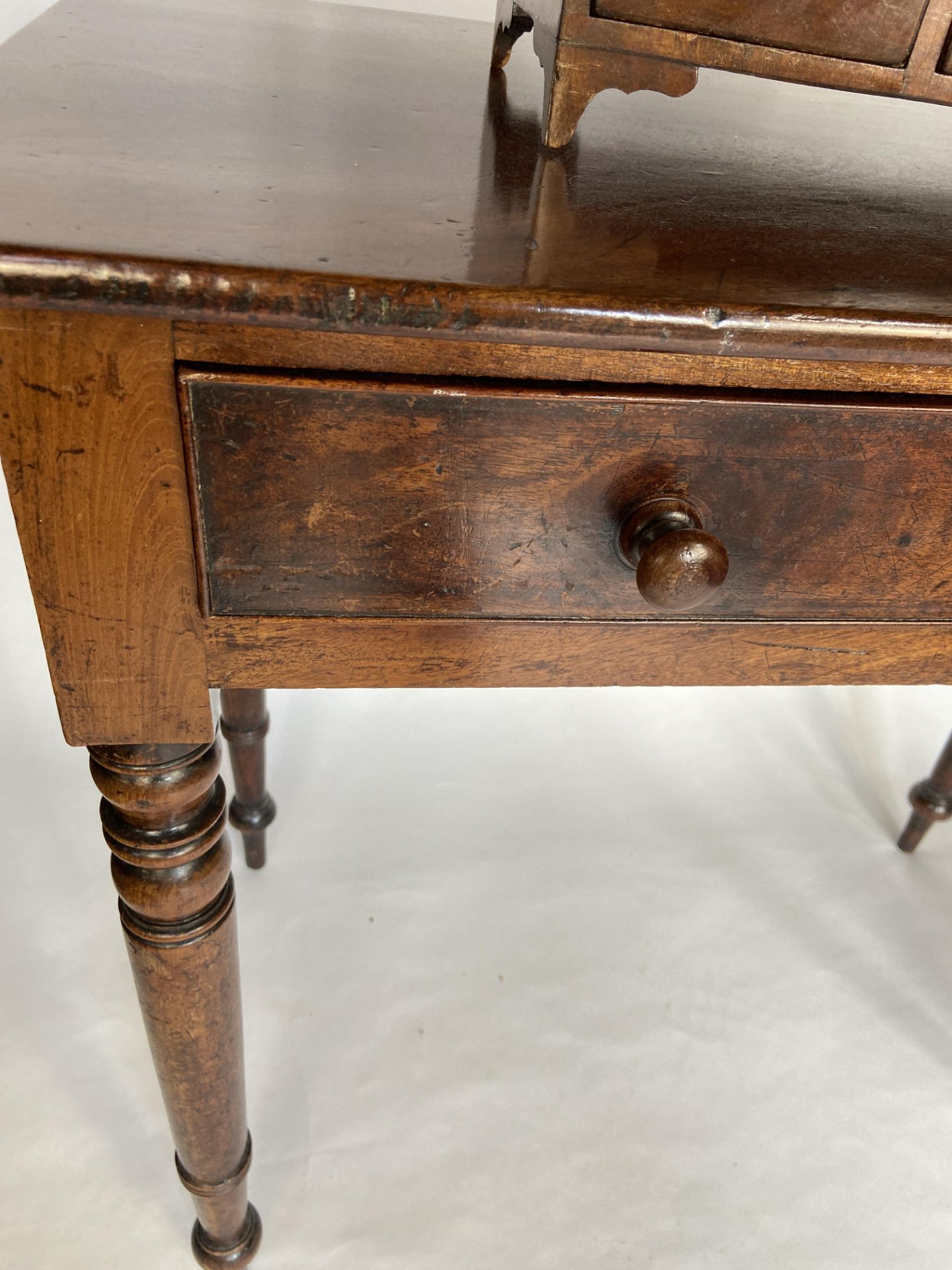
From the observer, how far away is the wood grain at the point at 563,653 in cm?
60

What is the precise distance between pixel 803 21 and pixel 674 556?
384 millimetres

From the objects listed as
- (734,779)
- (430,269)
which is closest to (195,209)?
(430,269)

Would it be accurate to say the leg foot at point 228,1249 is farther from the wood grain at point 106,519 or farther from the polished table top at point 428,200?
the polished table top at point 428,200

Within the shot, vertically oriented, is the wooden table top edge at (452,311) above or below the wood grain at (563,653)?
above

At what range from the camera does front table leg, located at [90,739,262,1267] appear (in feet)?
2.10

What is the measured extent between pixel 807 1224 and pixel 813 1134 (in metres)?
0.09

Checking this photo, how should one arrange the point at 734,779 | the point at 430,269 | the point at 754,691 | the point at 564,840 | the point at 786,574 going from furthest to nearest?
the point at 754,691 < the point at 734,779 < the point at 564,840 < the point at 786,574 < the point at 430,269

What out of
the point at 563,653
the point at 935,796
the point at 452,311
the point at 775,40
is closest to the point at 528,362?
the point at 452,311

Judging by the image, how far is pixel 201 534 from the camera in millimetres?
544

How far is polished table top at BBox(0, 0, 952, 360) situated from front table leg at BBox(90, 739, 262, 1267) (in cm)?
29

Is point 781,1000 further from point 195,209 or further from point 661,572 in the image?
point 195,209

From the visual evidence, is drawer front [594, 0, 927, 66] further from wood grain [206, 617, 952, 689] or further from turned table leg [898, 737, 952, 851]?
turned table leg [898, 737, 952, 851]

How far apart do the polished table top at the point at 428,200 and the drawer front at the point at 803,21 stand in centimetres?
9

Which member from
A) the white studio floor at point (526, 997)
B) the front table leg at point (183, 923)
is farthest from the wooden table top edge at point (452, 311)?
the white studio floor at point (526, 997)
